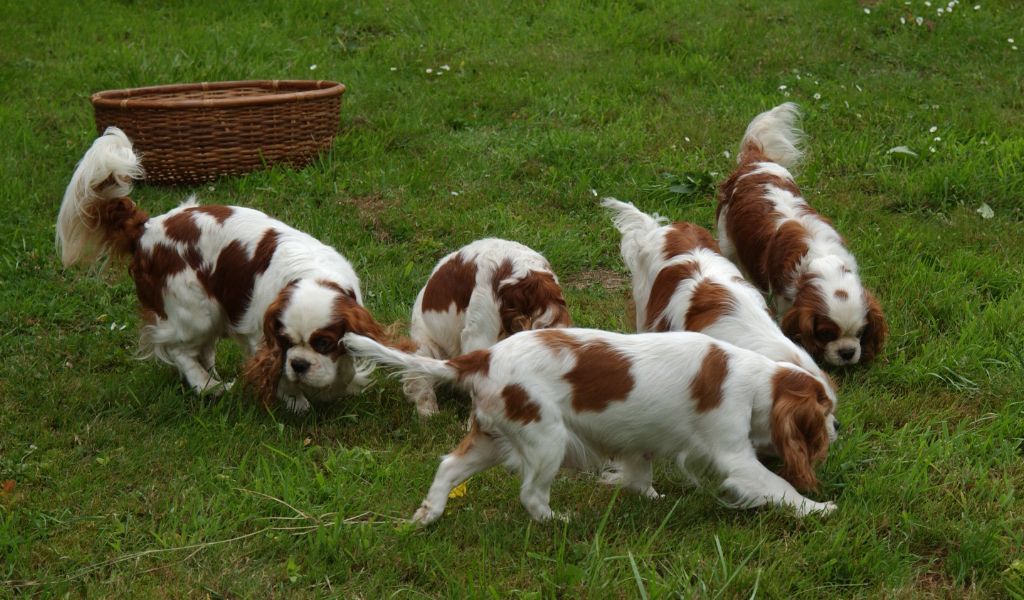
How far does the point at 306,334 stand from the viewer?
15.1 feet

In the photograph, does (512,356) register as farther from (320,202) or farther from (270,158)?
(270,158)

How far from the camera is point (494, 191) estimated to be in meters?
7.56

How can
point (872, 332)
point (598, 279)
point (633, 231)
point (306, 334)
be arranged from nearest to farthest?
point (306, 334)
point (872, 332)
point (633, 231)
point (598, 279)

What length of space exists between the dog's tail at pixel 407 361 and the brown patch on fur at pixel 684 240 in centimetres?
164

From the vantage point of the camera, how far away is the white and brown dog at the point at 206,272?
476 cm

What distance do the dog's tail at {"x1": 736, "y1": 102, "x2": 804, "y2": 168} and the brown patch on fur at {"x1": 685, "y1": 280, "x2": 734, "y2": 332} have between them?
2.30 m

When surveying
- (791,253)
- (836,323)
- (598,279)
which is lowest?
(598,279)

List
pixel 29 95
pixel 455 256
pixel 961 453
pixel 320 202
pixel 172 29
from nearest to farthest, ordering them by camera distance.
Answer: pixel 961 453 < pixel 455 256 < pixel 320 202 < pixel 29 95 < pixel 172 29

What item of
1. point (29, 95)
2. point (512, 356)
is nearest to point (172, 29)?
point (29, 95)

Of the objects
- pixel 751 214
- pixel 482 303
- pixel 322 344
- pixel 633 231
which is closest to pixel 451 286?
pixel 482 303

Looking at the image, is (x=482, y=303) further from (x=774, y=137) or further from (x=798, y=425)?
(x=774, y=137)

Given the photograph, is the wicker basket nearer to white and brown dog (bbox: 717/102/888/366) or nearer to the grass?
the grass

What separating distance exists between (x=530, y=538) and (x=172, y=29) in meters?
7.82

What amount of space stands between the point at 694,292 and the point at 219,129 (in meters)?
4.02
